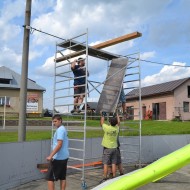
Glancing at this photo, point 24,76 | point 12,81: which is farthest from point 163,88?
point 24,76

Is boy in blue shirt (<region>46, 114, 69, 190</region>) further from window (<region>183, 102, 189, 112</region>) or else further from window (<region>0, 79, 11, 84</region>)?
window (<region>0, 79, 11, 84</region>)

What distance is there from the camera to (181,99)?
3619 cm

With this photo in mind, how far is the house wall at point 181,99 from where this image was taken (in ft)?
117

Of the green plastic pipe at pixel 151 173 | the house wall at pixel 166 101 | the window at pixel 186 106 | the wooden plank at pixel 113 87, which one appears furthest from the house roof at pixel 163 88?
the green plastic pipe at pixel 151 173

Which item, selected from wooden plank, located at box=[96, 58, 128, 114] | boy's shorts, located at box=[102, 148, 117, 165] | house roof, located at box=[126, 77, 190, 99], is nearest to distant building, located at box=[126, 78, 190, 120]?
house roof, located at box=[126, 77, 190, 99]

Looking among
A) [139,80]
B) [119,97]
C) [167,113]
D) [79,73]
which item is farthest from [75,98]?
[167,113]

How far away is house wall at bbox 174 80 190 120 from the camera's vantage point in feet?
117

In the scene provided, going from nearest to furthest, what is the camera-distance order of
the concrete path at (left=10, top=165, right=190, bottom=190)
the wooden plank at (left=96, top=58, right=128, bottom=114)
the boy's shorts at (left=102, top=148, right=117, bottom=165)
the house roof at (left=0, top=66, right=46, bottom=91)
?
the concrete path at (left=10, top=165, right=190, bottom=190) → the boy's shorts at (left=102, top=148, right=117, bottom=165) → the wooden plank at (left=96, top=58, right=128, bottom=114) → the house roof at (left=0, top=66, right=46, bottom=91)

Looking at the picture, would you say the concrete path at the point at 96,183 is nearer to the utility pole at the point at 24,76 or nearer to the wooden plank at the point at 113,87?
the utility pole at the point at 24,76

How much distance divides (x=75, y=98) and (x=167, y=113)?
2873 centimetres

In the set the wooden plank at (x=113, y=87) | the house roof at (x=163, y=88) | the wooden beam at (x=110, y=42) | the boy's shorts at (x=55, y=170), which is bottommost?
the boy's shorts at (x=55, y=170)

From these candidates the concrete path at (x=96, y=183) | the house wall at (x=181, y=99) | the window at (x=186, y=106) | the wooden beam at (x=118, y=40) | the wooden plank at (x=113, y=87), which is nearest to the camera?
the concrete path at (x=96, y=183)

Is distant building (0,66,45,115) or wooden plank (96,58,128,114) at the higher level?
distant building (0,66,45,115)

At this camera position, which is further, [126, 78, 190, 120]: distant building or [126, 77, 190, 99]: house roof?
[126, 77, 190, 99]: house roof
